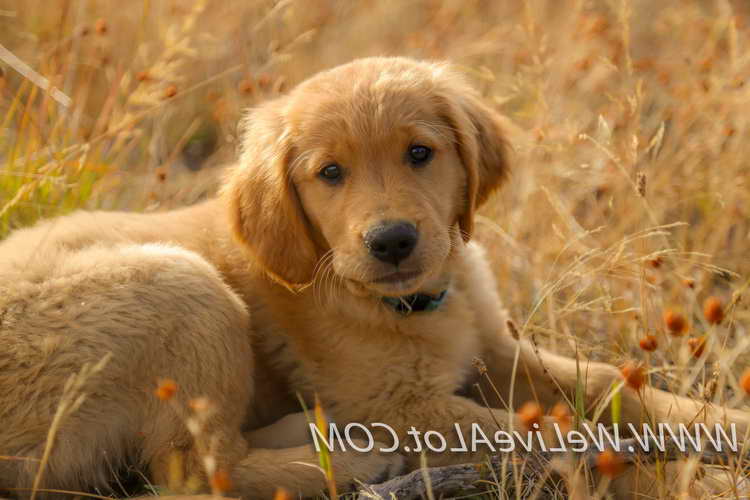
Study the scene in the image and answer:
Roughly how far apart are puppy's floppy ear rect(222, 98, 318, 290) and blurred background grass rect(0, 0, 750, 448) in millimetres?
711

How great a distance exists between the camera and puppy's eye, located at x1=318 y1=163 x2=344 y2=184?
306 cm

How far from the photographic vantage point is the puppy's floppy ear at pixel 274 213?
3143mm

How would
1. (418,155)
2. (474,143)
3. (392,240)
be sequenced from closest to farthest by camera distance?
(392,240), (418,155), (474,143)

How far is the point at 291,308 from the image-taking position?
3322 mm

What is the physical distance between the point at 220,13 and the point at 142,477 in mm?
4608

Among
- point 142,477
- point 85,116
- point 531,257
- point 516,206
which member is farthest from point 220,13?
point 142,477

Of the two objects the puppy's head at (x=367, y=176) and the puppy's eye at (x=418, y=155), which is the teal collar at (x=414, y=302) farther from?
the puppy's eye at (x=418, y=155)

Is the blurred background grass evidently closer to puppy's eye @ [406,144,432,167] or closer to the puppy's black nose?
the puppy's black nose

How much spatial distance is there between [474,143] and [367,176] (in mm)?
523

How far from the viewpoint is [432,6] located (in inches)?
295

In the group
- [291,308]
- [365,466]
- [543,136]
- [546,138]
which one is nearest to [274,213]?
[291,308]

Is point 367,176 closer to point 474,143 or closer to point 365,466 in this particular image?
point 474,143

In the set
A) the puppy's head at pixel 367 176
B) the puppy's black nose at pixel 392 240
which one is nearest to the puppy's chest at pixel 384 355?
the puppy's head at pixel 367 176

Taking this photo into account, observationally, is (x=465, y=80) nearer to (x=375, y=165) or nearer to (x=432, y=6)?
(x=375, y=165)
